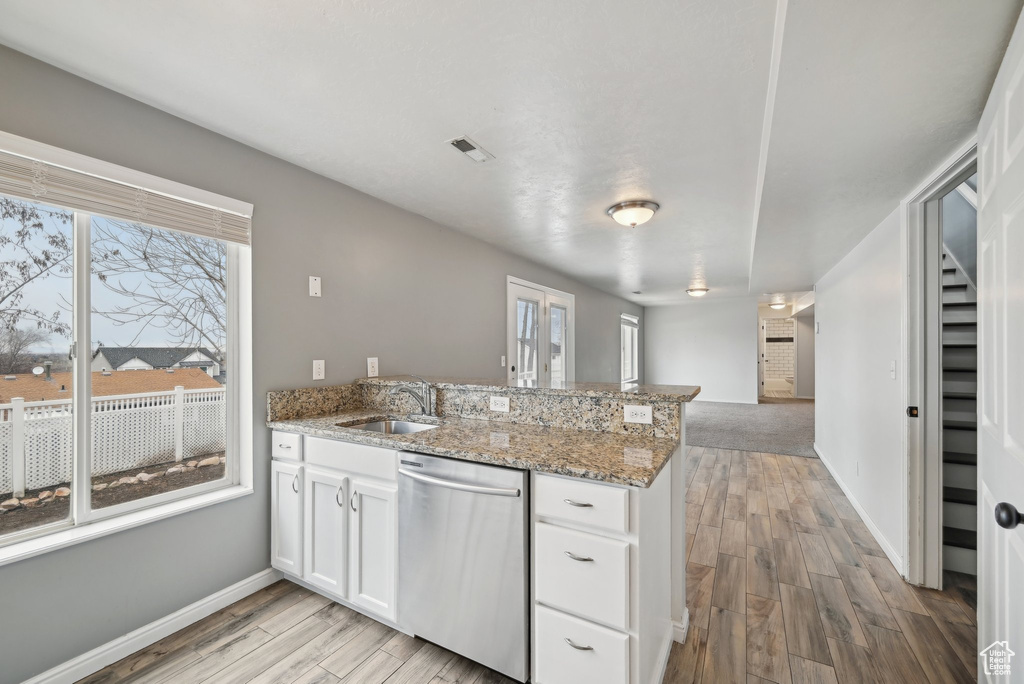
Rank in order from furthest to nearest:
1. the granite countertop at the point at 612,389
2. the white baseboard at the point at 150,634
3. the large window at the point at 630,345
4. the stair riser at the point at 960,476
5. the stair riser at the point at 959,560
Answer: the large window at the point at 630,345, the stair riser at the point at 960,476, the stair riser at the point at 959,560, the granite countertop at the point at 612,389, the white baseboard at the point at 150,634

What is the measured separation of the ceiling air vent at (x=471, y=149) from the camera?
2.13 metres

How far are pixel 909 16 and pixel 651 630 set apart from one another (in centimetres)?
195

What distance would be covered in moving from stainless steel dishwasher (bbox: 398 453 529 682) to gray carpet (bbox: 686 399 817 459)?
456 centimetres

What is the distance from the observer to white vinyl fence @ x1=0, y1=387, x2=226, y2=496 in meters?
1.58

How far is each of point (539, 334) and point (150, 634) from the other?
4081 millimetres

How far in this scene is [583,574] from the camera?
138cm

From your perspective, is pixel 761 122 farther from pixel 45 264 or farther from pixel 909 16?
pixel 45 264

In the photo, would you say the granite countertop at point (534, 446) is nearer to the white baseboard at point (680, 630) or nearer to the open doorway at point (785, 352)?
the white baseboard at point (680, 630)

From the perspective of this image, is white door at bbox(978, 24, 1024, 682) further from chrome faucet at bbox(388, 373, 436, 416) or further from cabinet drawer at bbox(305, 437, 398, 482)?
chrome faucet at bbox(388, 373, 436, 416)

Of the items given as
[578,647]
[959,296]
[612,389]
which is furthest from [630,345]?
[578,647]

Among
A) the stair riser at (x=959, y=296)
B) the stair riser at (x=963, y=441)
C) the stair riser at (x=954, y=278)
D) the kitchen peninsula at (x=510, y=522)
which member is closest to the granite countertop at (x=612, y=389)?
the kitchen peninsula at (x=510, y=522)

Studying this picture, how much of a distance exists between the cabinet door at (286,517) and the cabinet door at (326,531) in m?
0.06

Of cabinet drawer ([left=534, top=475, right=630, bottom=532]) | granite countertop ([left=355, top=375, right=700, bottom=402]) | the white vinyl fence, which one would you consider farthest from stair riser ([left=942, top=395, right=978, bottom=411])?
the white vinyl fence

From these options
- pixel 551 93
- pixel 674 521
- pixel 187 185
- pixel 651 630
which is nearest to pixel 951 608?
A: pixel 674 521
